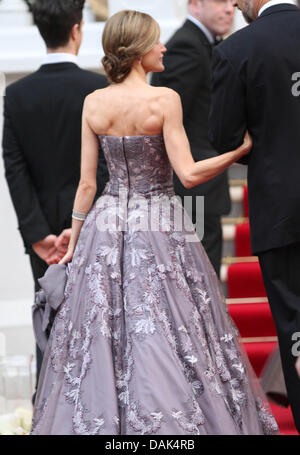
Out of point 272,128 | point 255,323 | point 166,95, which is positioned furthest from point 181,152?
point 255,323

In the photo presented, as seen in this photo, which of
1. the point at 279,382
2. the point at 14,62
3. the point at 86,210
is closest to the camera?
the point at 86,210

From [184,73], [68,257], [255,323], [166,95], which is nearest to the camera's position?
[166,95]

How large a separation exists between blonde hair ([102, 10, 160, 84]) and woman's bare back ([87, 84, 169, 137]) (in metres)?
0.10

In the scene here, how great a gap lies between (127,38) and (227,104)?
0.48 m

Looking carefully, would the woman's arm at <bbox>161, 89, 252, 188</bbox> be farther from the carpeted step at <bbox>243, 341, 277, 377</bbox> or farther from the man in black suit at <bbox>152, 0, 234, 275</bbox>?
the carpeted step at <bbox>243, 341, 277, 377</bbox>

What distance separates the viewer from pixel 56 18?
3967mm

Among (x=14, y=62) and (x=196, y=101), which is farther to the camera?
(x=14, y=62)

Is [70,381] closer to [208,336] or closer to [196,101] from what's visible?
[208,336]

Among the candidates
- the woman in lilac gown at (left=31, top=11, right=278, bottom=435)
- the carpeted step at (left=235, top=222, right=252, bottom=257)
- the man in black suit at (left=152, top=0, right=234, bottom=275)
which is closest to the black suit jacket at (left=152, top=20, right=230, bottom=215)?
the man in black suit at (left=152, top=0, right=234, bottom=275)

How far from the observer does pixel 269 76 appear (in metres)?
3.28

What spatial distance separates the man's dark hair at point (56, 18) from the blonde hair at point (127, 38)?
0.63 m

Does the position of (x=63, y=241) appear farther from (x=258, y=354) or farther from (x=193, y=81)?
(x=258, y=354)

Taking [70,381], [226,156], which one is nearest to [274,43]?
[226,156]
